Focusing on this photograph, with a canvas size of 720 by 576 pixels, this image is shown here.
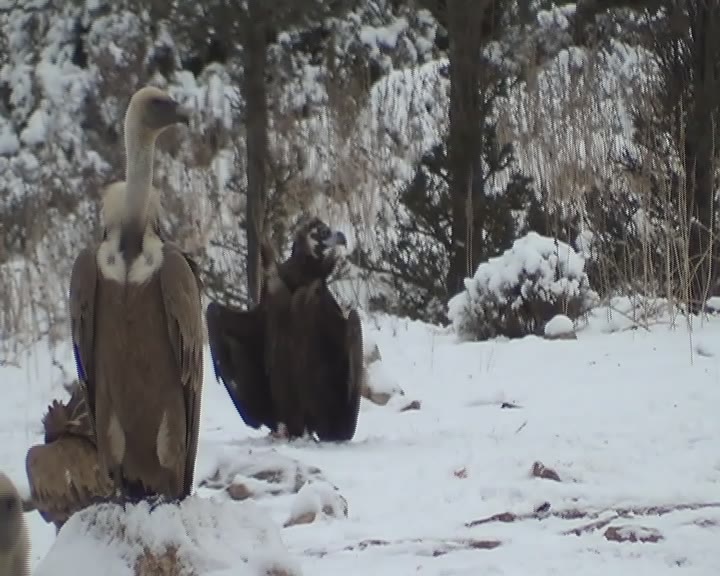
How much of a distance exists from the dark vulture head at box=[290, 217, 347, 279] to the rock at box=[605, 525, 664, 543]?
250 centimetres

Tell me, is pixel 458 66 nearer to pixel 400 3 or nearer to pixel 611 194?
pixel 611 194

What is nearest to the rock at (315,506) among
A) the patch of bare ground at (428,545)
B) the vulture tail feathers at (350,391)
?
the patch of bare ground at (428,545)

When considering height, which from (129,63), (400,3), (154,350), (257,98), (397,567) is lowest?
(397,567)

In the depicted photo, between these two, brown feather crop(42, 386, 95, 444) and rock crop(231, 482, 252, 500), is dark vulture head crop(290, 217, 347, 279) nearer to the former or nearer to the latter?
rock crop(231, 482, 252, 500)

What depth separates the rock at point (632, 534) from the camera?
13.3 feet

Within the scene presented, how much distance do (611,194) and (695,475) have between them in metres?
6.09

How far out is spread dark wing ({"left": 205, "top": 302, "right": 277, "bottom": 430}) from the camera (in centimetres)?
652

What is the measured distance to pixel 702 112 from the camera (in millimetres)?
9648

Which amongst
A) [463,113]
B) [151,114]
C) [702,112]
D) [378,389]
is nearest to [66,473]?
[151,114]

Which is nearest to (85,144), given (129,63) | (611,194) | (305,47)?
(129,63)

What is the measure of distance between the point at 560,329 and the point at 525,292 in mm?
801

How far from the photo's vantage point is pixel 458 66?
10555mm

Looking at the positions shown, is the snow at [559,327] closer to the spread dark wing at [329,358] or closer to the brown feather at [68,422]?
the spread dark wing at [329,358]

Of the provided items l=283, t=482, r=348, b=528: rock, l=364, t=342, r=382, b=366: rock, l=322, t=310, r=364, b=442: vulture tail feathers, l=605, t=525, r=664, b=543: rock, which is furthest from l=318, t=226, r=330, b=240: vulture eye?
l=605, t=525, r=664, b=543: rock
